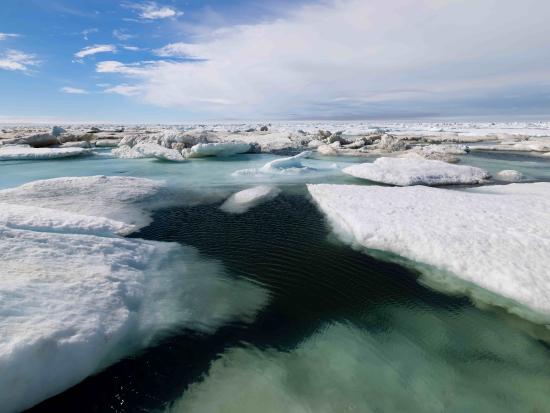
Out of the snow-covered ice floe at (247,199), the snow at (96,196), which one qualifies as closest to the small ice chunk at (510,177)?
the snow-covered ice floe at (247,199)

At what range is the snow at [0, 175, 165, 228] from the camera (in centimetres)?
933

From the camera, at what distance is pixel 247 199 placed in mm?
11492

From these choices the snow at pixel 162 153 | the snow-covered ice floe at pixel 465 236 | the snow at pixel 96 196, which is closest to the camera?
the snow-covered ice floe at pixel 465 236

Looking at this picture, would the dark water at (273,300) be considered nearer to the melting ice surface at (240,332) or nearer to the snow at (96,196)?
the melting ice surface at (240,332)

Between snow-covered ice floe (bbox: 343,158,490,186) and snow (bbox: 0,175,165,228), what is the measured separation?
360 inches

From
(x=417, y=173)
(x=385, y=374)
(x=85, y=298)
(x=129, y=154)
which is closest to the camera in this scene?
(x=385, y=374)

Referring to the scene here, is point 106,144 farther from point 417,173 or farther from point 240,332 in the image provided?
point 240,332

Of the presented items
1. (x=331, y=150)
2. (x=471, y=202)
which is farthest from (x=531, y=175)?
(x=331, y=150)

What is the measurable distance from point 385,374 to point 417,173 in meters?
12.7

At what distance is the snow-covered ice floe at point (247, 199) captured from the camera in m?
10.5

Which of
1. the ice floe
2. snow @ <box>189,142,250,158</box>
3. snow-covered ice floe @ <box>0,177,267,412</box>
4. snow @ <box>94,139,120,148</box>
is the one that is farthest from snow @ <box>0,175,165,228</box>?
snow @ <box>94,139,120,148</box>

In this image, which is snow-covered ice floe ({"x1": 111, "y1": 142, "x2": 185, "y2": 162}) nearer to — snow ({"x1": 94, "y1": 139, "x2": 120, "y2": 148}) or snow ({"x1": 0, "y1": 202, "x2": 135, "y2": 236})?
snow ({"x1": 94, "y1": 139, "x2": 120, "y2": 148})

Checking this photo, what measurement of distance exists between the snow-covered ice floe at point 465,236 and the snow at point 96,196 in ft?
18.8

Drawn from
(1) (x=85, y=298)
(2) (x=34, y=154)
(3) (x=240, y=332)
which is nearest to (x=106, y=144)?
(2) (x=34, y=154)
